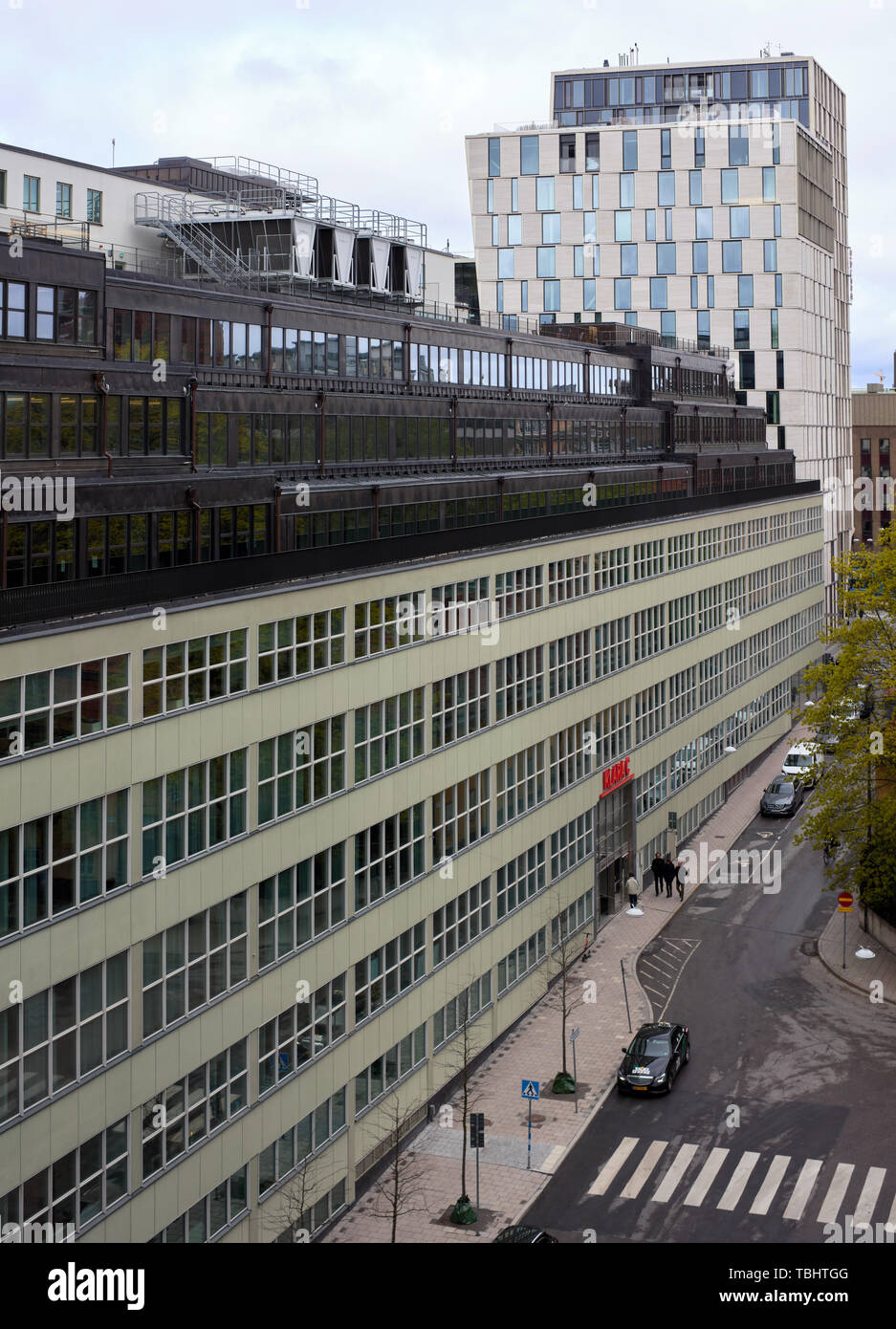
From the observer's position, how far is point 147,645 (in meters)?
28.6

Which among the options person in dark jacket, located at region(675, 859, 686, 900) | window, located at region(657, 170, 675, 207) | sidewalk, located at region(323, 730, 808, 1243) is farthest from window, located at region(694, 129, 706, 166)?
sidewalk, located at region(323, 730, 808, 1243)

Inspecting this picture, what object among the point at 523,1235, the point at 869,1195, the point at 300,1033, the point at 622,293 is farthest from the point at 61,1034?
the point at 622,293

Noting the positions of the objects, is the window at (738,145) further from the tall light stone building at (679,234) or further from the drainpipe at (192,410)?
the drainpipe at (192,410)

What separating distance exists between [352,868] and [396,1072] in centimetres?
656

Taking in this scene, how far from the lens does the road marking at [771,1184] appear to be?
120 feet

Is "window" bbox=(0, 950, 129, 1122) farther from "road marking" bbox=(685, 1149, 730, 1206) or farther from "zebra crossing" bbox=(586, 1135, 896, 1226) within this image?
"road marking" bbox=(685, 1149, 730, 1206)

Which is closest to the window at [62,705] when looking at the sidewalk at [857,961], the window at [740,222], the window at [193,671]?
the window at [193,671]

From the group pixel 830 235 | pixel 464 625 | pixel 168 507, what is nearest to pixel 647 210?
pixel 830 235

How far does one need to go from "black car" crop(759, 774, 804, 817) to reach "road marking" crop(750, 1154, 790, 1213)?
38.0m

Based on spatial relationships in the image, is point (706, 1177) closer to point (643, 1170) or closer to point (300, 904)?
point (643, 1170)

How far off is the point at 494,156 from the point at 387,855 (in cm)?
9505

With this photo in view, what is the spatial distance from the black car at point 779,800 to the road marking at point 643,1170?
124 feet
